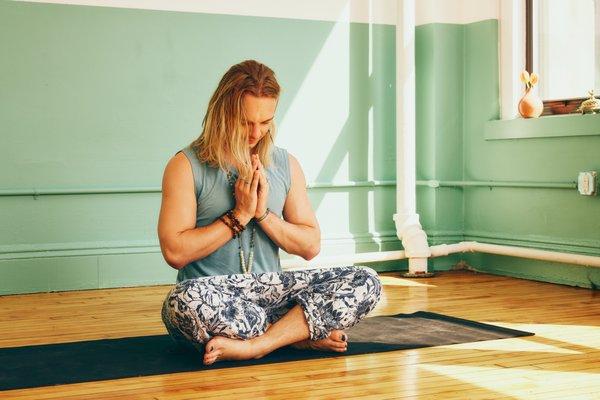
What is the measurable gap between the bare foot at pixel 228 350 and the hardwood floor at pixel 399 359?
55mm

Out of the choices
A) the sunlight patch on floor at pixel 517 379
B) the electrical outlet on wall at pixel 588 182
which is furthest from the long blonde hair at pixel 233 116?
the electrical outlet on wall at pixel 588 182

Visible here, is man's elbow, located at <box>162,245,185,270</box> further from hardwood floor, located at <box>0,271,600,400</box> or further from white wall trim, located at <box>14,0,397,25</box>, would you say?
white wall trim, located at <box>14,0,397,25</box>

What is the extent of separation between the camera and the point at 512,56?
505 cm

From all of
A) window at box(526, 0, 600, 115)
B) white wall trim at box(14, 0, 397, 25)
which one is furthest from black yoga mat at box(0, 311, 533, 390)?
white wall trim at box(14, 0, 397, 25)

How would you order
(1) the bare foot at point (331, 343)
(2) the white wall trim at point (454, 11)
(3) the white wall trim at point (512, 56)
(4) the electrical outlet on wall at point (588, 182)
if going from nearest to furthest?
(1) the bare foot at point (331, 343) → (4) the electrical outlet on wall at point (588, 182) → (3) the white wall trim at point (512, 56) → (2) the white wall trim at point (454, 11)

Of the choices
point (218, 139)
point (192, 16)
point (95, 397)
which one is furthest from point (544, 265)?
point (95, 397)

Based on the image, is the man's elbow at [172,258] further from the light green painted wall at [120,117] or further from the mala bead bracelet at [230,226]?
the light green painted wall at [120,117]

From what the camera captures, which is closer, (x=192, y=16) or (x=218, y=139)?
(x=218, y=139)

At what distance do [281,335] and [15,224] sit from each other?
2.12 m

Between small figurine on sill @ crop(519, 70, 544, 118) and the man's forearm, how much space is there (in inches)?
87.6

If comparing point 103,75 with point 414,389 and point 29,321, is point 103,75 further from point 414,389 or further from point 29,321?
point 414,389

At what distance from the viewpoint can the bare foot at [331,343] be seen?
115 inches

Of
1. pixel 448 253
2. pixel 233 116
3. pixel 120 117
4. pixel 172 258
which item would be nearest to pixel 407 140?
pixel 448 253

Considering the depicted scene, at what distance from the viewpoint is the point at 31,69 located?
176 inches
